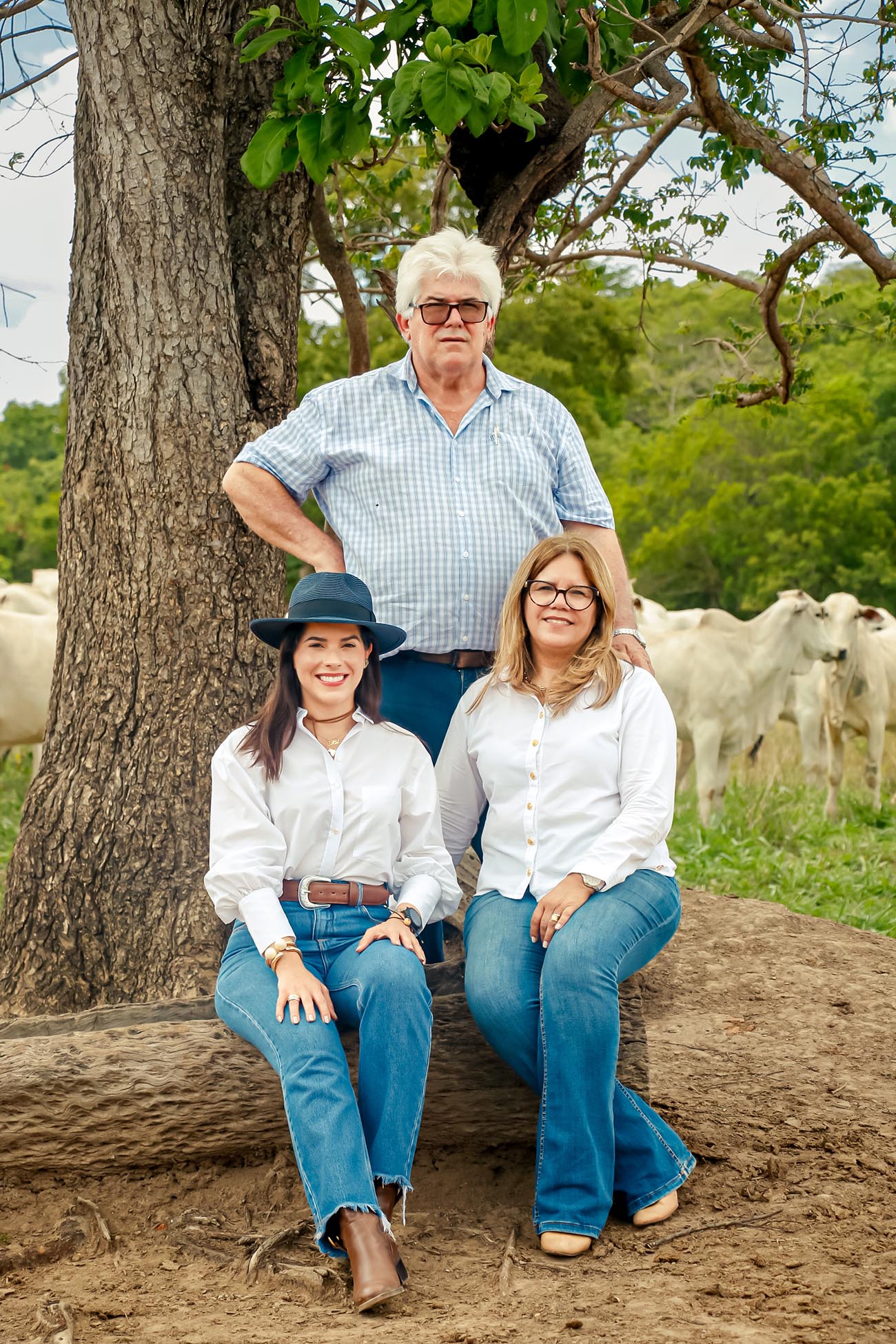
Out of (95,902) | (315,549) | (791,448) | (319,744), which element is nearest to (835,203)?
(315,549)

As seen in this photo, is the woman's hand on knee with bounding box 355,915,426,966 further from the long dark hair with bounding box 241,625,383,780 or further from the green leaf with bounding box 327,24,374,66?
the green leaf with bounding box 327,24,374,66

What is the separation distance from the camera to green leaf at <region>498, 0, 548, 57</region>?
149 inches

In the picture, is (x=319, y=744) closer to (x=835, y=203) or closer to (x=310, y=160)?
(x=310, y=160)

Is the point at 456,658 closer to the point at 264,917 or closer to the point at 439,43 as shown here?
the point at 264,917

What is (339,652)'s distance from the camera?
3674 mm

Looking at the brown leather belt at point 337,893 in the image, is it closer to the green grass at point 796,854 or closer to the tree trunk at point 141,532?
the tree trunk at point 141,532

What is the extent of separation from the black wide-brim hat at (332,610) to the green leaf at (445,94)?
53.2 inches

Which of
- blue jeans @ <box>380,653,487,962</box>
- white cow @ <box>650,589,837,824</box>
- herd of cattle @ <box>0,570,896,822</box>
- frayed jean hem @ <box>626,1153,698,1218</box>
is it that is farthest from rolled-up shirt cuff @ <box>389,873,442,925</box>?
white cow @ <box>650,589,837,824</box>

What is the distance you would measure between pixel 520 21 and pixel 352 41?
54 centimetres

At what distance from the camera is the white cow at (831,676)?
12.4 m

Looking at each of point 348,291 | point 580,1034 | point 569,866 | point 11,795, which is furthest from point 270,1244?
point 11,795

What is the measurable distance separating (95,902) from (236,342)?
214cm

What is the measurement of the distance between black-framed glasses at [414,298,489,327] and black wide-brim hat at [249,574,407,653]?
0.84 metres

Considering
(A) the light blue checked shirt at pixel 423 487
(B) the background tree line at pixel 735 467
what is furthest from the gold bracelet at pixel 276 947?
(B) the background tree line at pixel 735 467
